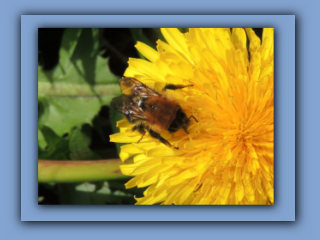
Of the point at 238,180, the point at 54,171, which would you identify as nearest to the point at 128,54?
the point at 54,171

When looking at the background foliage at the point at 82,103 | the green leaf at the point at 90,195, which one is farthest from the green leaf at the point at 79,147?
the green leaf at the point at 90,195

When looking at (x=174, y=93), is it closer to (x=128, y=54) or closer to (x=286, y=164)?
(x=128, y=54)

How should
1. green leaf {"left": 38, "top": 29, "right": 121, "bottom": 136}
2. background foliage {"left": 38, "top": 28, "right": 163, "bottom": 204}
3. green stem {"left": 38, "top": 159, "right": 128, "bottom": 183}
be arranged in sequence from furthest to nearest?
green leaf {"left": 38, "top": 29, "right": 121, "bottom": 136}, background foliage {"left": 38, "top": 28, "right": 163, "bottom": 204}, green stem {"left": 38, "top": 159, "right": 128, "bottom": 183}

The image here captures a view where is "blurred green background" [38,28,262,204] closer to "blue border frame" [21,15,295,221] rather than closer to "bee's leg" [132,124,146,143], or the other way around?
"blue border frame" [21,15,295,221]

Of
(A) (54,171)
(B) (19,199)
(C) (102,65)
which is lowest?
(B) (19,199)

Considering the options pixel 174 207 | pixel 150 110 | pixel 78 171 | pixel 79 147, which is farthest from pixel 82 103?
pixel 174 207

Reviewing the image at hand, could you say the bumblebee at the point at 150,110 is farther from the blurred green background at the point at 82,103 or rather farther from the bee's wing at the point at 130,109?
the blurred green background at the point at 82,103

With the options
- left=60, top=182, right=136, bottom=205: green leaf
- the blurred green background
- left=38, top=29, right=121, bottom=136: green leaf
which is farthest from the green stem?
left=38, top=29, right=121, bottom=136: green leaf
